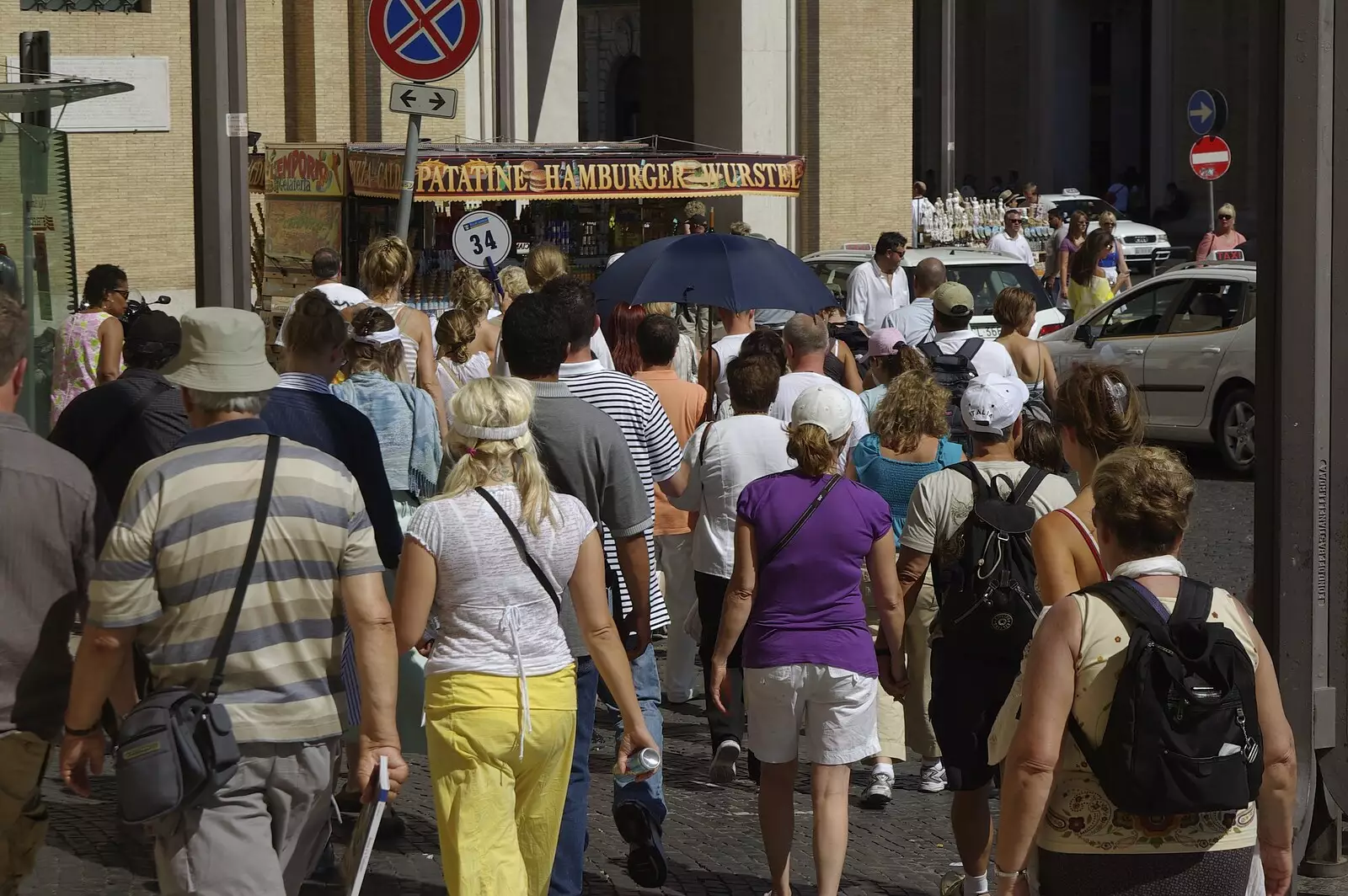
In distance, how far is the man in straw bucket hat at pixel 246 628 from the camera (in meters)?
4.03

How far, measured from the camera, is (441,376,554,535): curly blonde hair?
4664 mm

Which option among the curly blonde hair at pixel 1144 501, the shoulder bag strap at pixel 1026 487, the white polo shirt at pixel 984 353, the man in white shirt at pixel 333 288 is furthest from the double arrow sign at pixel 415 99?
the curly blonde hair at pixel 1144 501

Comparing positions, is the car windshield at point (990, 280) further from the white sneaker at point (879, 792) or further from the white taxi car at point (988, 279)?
the white sneaker at point (879, 792)

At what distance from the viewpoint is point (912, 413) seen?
22.3ft

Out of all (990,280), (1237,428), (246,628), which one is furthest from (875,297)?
(246,628)

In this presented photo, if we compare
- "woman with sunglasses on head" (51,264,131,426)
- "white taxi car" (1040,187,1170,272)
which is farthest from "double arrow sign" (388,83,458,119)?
"white taxi car" (1040,187,1170,272)

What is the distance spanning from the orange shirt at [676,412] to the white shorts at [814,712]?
2167mm

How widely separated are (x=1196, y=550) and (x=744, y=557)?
700 cm

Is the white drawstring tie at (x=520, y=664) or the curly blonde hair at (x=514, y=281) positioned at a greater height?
the curly blonde hair at (x=514, y=281)

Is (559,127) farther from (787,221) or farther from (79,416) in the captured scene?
(79,416)

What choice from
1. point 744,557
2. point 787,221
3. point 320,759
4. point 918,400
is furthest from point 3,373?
point 787,221

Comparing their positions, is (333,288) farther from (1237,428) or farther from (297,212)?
(297,212)

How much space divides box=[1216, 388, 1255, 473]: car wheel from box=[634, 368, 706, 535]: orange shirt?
26.2ft

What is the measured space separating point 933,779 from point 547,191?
13.2m
